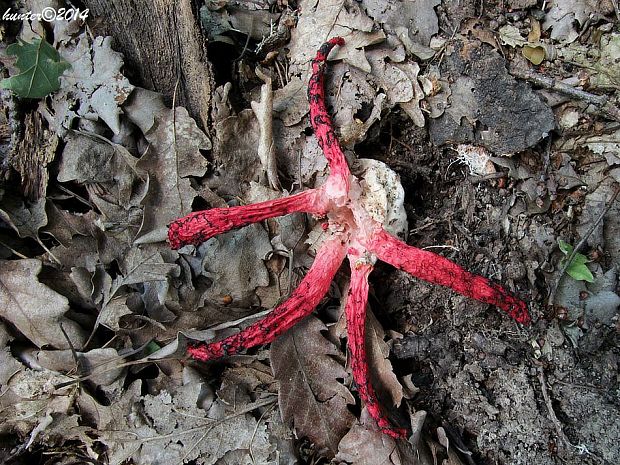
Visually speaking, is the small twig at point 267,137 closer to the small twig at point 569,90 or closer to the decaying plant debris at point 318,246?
the decaying plant debris at point 318,246

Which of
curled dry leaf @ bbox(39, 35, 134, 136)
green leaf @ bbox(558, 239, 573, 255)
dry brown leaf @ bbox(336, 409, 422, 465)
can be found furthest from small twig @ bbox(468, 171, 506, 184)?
curled dry leaf @ bbox(39, 35, 134, 136)

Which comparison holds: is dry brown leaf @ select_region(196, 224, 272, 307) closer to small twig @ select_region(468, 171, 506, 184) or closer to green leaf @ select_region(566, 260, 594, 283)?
small twig @ select_region(468, 171, 506, 184)

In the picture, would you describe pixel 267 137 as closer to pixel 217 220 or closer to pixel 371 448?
pixel 217 220

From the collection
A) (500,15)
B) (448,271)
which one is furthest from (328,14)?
(448,271)

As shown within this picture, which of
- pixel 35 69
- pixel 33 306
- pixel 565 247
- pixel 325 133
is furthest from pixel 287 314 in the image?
pixel 35 69

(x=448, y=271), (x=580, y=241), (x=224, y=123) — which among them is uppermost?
(x=224, y=123)

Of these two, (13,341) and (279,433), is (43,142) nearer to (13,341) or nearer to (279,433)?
(13,341)
